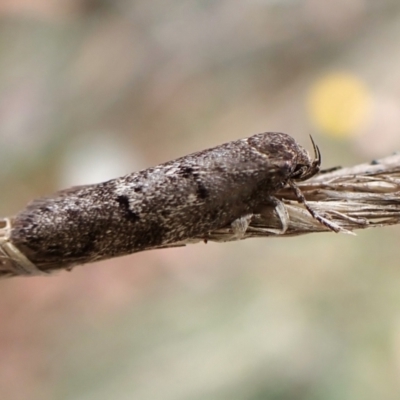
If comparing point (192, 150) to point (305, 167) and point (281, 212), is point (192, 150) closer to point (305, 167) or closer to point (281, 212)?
point (305, 167)

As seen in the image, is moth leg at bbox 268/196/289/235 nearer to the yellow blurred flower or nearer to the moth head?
the moth head

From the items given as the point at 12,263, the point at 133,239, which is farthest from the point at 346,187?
the point at 12,263

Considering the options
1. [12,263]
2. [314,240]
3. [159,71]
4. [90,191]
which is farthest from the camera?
[159,71]

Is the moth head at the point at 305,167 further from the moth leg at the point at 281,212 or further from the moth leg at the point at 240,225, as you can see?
the moth leg at the point at 240,225

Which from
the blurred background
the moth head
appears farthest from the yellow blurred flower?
the moth head

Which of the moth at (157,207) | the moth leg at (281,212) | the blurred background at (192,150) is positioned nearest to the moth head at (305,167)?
the moth at (157,207)

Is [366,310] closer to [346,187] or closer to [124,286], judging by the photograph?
[124,286]
